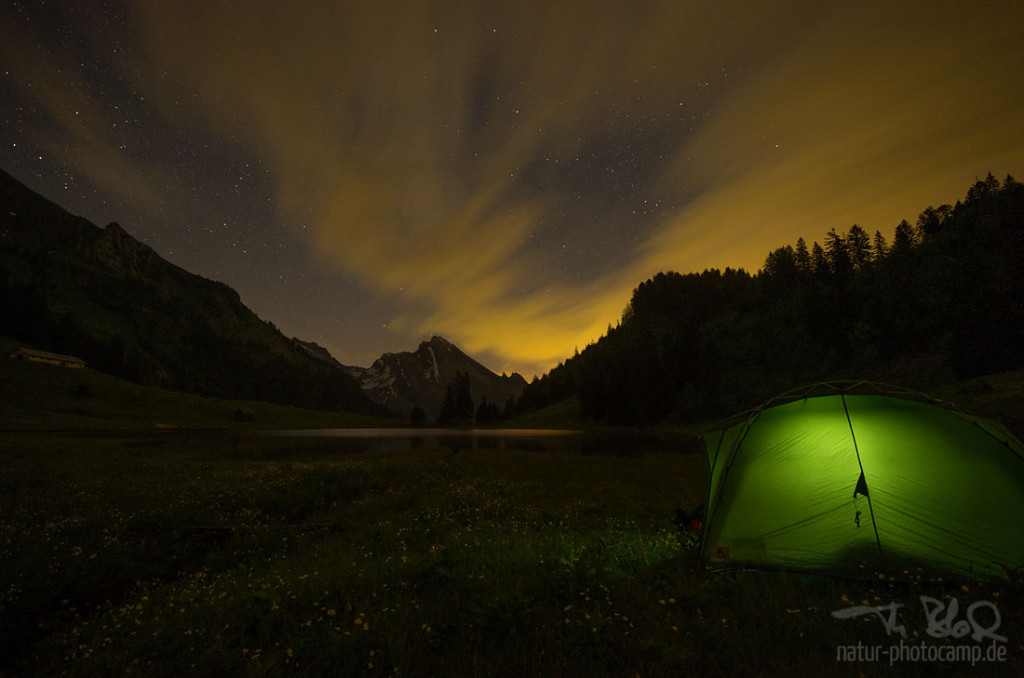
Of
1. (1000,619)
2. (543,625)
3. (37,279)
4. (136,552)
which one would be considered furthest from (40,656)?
(37,279)

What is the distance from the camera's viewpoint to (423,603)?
6.39 meters

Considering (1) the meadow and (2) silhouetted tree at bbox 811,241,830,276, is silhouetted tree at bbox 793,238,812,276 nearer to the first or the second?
(2) silhouetted tree at bbox 811,241,830,276

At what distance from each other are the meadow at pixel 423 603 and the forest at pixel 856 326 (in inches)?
2573

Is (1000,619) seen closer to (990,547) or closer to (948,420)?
(990,547)

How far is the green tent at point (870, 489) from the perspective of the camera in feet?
23.3

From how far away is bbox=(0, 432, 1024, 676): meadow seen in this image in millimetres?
5020

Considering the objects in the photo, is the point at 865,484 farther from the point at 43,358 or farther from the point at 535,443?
the point at 43,358

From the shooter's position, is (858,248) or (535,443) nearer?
(535,443)

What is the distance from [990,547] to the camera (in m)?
6.88

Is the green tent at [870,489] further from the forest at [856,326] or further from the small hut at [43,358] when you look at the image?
the small hut at [43,358]
